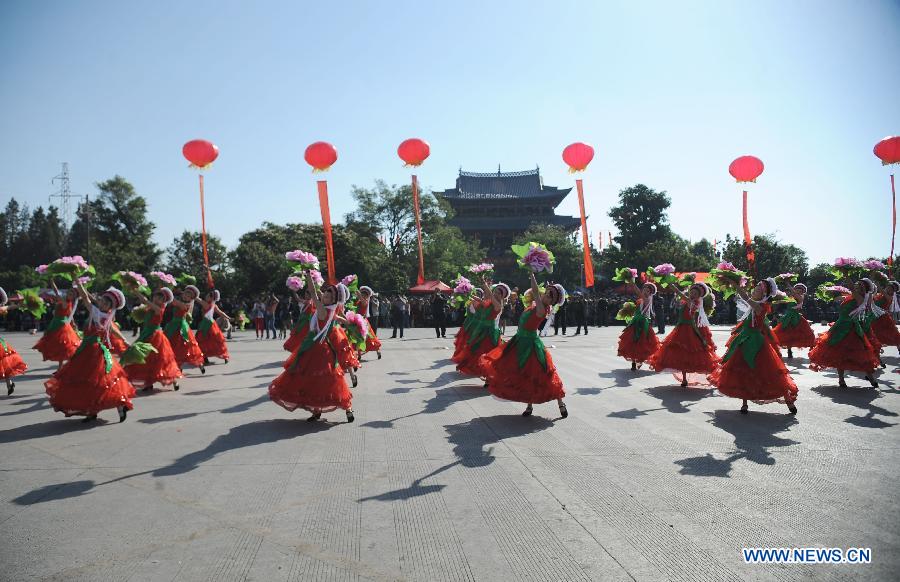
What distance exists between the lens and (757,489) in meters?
4.85

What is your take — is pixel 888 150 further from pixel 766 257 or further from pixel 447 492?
pixel 766 257

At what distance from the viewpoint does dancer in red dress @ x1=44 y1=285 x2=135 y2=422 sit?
714cm

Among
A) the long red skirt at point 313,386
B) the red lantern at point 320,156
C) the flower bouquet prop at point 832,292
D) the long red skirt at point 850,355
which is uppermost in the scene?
the red lantern at point 320,156

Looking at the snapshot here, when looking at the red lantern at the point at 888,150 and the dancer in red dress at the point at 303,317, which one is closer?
the dancer in red dress at the point at 303,317

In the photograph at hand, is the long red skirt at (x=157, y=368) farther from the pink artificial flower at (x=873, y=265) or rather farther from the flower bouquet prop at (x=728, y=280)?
the pink artificial flower at (x=873, y=265)

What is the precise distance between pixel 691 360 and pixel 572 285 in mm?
Result: 39186

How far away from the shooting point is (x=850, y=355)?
10.1 m

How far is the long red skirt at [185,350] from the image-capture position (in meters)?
11.8

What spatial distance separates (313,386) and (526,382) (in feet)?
8.76

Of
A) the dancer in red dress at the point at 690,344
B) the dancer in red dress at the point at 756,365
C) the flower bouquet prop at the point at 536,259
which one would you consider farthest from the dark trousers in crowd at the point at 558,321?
the flower bouquet prop at the point at 536,259

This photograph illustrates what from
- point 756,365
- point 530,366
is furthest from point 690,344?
A: point 530,366

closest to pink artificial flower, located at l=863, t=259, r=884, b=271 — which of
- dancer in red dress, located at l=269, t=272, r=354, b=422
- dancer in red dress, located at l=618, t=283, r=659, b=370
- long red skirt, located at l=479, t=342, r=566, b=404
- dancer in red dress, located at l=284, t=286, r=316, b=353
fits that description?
dancer in red dress, located at l=618, t=283, r=659, b=370

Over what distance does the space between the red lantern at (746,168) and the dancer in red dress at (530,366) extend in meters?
10.8

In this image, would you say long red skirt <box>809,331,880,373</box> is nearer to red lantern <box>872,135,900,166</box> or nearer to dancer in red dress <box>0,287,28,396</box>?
red lantern <box>872,135,900,166</box>
